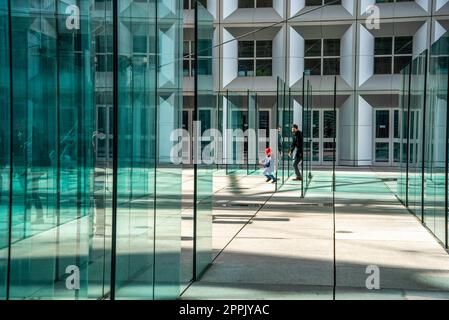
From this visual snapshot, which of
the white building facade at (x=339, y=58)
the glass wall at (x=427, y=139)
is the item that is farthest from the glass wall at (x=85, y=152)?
the white building facade at (x=339, y=58)

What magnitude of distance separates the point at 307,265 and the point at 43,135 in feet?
13.7

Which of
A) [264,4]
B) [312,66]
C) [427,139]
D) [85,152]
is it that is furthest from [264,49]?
[85,152]

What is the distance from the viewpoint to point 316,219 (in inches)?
514

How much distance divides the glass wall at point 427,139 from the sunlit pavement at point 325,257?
409 millimetres

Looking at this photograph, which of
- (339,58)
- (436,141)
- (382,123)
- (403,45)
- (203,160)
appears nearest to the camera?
(203,160)

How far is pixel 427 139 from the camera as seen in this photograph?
12.8 meters

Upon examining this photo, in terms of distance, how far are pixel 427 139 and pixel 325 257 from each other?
495 centimetres

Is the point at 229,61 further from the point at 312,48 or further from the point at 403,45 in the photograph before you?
the point at 403,45

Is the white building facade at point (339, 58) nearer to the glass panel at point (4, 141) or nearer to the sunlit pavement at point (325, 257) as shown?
the sunlit pavement at point (325, 257)

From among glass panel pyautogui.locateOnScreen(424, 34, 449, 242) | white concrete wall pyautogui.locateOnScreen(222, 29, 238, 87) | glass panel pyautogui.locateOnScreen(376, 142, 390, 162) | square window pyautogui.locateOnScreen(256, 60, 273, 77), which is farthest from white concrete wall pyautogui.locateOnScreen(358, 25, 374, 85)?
glass panel pyautogui.locateOnScreen(424, 34, 449, 242)

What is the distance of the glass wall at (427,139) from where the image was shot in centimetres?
1070

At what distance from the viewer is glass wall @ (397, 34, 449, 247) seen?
1070cm

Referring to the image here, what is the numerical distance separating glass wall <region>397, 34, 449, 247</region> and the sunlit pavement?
1.34 feet
